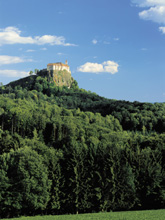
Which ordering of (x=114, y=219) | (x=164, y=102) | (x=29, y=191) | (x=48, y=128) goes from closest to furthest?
(x=114, y=219) → (x=29, y=191) → (x=48, y=128) → (x=164, y=102)

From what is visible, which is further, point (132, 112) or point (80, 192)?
point (132, 112)

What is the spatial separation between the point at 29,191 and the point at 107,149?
18.3 metres

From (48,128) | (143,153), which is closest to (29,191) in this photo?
(143,153)

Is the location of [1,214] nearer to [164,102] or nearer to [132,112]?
[132,112]

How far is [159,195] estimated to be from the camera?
52250mm

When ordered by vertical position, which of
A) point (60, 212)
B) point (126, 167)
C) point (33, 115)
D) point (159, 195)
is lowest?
point (60, 212)

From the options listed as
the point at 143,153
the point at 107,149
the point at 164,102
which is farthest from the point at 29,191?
the point at 164,102

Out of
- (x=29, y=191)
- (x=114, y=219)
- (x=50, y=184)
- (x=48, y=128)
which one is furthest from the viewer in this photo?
(x=48, y=128)

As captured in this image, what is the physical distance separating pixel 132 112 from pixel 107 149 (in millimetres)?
104462

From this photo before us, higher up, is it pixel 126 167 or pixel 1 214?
pixel 126 167

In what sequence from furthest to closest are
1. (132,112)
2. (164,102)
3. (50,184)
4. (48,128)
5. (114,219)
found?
(164,102) < (132,112) < (48,128) < (50,184) < (114,219)

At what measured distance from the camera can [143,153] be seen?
57.4m

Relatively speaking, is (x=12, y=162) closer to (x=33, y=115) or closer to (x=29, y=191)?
(x=29, y=191)

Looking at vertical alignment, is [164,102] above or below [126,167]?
above
